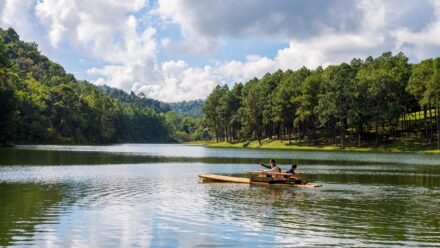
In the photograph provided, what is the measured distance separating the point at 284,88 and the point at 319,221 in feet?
454

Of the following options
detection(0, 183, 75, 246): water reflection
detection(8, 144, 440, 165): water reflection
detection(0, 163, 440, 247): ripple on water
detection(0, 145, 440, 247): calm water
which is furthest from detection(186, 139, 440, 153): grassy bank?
detection(0, 183, 75, 246): water reflection

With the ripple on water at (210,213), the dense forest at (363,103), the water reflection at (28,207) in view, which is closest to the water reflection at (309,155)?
the dense forest at (363,103)

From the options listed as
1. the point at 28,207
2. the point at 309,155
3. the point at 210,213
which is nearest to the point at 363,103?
the point at 309,155

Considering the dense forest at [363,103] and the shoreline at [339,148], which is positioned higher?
the dense forest at [363,103]

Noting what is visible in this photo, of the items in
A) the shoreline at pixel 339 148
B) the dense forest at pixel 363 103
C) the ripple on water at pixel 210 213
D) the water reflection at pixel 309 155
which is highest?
the dense forest at pixel 363 103

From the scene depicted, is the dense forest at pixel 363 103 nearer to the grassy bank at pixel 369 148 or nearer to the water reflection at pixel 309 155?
the grassy bank at pixel 369 148

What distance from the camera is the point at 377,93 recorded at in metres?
136

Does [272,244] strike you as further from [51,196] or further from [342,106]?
[342,106]

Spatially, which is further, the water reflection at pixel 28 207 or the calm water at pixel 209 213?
the water reflection at pixel 28 207

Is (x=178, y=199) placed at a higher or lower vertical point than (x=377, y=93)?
lower

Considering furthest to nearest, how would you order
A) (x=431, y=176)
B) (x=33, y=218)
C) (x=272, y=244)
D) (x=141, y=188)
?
(x=431, y=176) → (x=141, y=188) → (x=33, y=218) → (x=272, y=244)

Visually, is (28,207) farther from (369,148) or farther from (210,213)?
(369,148)

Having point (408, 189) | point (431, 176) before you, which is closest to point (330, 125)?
point (431, 176)

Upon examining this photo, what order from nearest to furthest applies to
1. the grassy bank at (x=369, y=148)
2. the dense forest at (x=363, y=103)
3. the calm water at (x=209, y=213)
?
the calm water at (x=209, y=213)
the grassy bank at (x=369, y=148)
the dense forest at (x=363, y=103)
